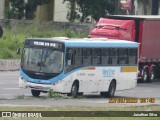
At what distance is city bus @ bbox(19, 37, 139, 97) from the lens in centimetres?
3428

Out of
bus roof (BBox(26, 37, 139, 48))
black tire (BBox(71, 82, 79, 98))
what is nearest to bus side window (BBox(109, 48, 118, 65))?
bus roof (BBox(26, 37, 139, 48))

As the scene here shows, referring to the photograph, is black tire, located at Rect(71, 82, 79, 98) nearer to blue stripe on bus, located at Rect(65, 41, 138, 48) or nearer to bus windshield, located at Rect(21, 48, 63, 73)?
bus windshield, located at Rect(21, 48, 63, 73)

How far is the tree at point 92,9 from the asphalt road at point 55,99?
2006cm

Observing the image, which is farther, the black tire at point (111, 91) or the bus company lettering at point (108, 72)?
the black tire at point (111, 91)

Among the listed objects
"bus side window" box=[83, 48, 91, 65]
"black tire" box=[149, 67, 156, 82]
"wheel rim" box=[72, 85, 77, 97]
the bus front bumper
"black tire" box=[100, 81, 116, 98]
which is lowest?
"black tire" box=[149, 67, 156, 82]

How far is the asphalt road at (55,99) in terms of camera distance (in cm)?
3012

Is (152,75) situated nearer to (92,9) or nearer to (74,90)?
(74,90)

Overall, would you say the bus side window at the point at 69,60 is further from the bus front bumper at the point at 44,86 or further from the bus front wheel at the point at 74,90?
the bus front bumper at the point at 44,86

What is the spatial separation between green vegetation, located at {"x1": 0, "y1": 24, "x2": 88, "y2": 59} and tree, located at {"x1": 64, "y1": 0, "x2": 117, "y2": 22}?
20.0 feet

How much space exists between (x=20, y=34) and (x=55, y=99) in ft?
92.6

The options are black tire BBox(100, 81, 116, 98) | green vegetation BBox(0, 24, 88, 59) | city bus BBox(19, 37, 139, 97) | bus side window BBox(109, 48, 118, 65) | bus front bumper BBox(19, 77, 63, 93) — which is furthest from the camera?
green vegetation BBox(0, 24, 88, 59)

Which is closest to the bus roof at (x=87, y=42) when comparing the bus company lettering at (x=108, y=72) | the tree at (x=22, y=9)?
the bus company lettering at (x=108, y=72)

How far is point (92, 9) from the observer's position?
7162 centimetres

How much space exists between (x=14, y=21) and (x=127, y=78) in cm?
2574
